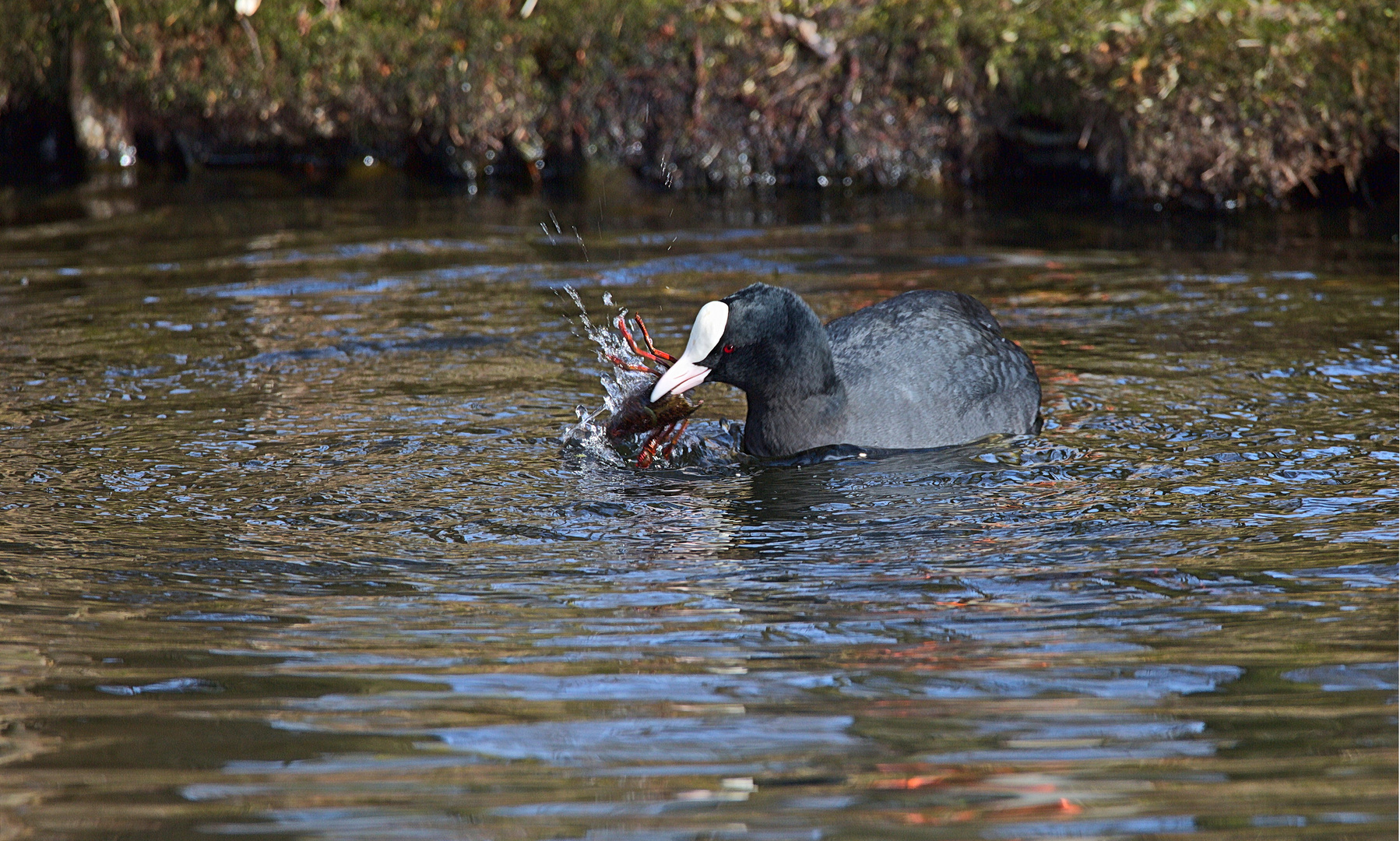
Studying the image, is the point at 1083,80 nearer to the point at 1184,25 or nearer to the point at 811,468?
the point at 1184,25

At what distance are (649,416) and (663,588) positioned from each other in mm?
1421

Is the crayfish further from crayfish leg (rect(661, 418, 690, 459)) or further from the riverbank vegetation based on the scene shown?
the riverbank vegetation

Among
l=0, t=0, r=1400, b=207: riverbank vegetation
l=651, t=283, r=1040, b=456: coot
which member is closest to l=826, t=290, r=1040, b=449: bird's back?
l=651, t=283, r=1040, b=456: coot

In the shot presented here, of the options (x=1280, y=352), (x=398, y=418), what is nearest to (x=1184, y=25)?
(x=1280, y=352)

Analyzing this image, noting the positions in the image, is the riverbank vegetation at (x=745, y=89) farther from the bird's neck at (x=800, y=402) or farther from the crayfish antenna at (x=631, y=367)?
the crayfish antenna at (x=631, y=367)

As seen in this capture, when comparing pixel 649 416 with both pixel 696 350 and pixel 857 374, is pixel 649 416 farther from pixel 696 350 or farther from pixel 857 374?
pixel 857 374

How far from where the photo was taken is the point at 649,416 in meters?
5.32

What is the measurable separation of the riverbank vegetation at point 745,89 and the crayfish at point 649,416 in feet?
18.0

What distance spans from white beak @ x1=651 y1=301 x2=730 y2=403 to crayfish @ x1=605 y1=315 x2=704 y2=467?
0.11 metres

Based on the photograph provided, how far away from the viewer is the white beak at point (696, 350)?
16.5 ft

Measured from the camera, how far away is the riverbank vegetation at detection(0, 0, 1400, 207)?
970cm

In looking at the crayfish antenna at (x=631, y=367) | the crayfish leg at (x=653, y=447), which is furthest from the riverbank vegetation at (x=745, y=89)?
the crayfish leg at (x=653, y=447)

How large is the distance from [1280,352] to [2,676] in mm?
5193

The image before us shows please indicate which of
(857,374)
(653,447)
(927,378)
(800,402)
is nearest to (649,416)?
(653,447)
